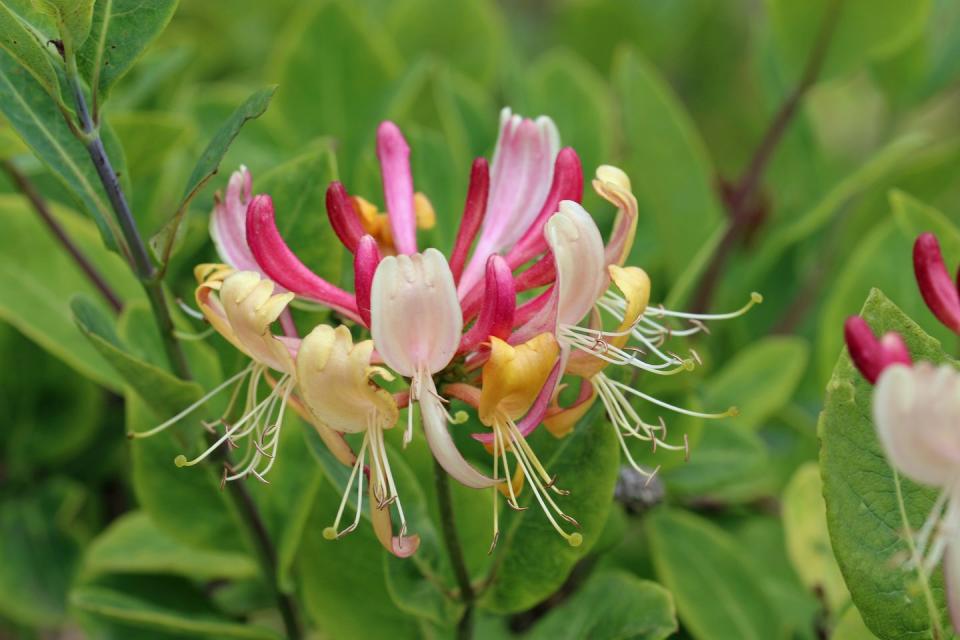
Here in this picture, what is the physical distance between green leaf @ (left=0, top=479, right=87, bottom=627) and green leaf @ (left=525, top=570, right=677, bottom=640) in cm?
57

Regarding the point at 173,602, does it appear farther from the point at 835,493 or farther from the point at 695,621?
the point at 835,493

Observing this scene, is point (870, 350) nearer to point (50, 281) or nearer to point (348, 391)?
point (348, 391)

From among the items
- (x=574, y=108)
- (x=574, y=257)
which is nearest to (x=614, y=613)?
(x=574, y=257)

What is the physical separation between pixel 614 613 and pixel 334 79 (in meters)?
Result: 0.74

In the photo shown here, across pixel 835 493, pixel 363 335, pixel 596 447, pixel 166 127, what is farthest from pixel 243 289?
pixel 166 127

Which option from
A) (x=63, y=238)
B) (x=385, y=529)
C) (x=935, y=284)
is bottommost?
(x=63, y=238)

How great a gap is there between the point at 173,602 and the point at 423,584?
1.18ft

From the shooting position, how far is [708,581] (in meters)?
1.06

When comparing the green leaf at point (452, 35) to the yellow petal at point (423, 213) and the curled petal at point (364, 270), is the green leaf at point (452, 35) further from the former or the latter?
the curled petal at point (364, 270)

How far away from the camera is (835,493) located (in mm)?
691

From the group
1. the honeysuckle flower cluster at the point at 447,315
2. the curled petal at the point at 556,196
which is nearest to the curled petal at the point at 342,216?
the honeysuckle flower cluster at the point at 447,315

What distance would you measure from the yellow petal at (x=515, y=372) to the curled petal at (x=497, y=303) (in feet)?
0.04

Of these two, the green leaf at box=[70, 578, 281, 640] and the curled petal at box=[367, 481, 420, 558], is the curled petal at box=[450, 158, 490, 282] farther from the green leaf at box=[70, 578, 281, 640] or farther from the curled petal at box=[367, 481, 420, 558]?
the green leaf at box=[70, 578, 281, 640]

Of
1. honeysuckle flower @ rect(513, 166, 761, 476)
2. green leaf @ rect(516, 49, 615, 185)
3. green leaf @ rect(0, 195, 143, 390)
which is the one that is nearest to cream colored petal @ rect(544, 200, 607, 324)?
honeysuckle flower @ rect(513, 166, 761, 476)
